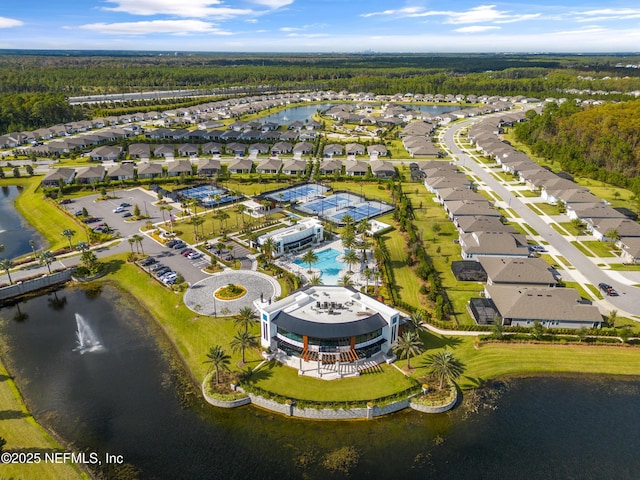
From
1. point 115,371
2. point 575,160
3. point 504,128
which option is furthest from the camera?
point 504,128

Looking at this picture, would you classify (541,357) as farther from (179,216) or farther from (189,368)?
(179,216)

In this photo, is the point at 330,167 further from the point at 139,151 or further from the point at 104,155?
the point at 104,155

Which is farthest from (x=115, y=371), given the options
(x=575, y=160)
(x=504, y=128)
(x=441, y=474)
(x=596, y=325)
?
(x=504, y=128)

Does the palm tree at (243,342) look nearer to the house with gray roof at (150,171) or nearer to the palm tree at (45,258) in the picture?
the palm tree at (45,258)

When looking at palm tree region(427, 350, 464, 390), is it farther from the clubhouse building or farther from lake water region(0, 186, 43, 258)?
lake water region(0, 186, 43, 258)

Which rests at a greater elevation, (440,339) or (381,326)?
(381,326)

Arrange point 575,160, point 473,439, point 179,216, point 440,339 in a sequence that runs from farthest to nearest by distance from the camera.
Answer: point 575,160, point 179,216, point 440,339, point 473,439

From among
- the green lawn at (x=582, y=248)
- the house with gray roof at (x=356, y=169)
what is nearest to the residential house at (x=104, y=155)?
the house with gray roof at (x=356, y=169)

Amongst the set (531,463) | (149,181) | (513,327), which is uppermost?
(149,181)

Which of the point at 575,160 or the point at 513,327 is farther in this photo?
the point at 575,160
